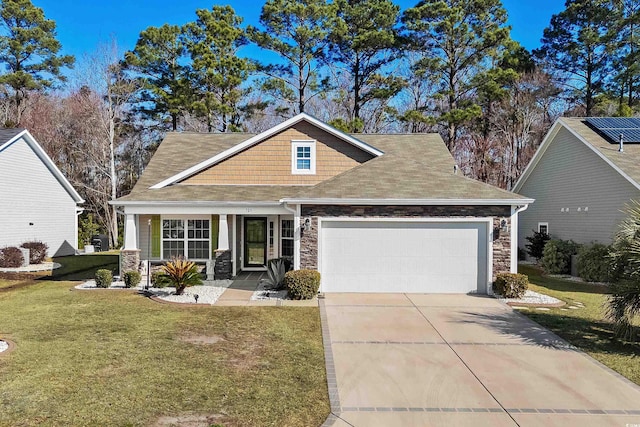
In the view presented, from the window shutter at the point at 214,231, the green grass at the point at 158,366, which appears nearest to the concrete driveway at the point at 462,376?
the green grass at the point at 158,366

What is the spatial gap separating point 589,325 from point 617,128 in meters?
11.4

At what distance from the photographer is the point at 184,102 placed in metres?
27.8

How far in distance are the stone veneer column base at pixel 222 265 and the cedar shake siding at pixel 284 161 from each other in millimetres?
2811

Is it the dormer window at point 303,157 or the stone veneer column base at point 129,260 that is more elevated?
the dormer window at point 303,157

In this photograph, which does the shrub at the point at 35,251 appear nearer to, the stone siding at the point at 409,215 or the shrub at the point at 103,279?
the shrub at the point at 103,279

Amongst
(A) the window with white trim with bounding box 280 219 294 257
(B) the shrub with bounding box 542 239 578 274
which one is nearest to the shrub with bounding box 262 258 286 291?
(A) the window with white trim with bounding box 280 219 294 257

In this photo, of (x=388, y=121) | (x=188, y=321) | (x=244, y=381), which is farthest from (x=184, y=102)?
(x=244, y=381)

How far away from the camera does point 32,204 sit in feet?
65.9

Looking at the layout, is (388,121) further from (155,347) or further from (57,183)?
(155,347)

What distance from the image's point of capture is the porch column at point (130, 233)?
13078 millimetres

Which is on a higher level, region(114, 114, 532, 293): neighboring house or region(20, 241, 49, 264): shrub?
region(114, 114, 532, 293): neighboring house

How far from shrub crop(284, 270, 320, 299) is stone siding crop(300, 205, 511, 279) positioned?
761mm

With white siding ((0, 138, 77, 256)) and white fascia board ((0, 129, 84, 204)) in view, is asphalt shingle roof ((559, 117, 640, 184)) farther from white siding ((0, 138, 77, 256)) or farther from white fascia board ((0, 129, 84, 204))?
white siding ((0, 138, 77, 256))

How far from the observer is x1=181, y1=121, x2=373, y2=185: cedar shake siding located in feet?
49.3
